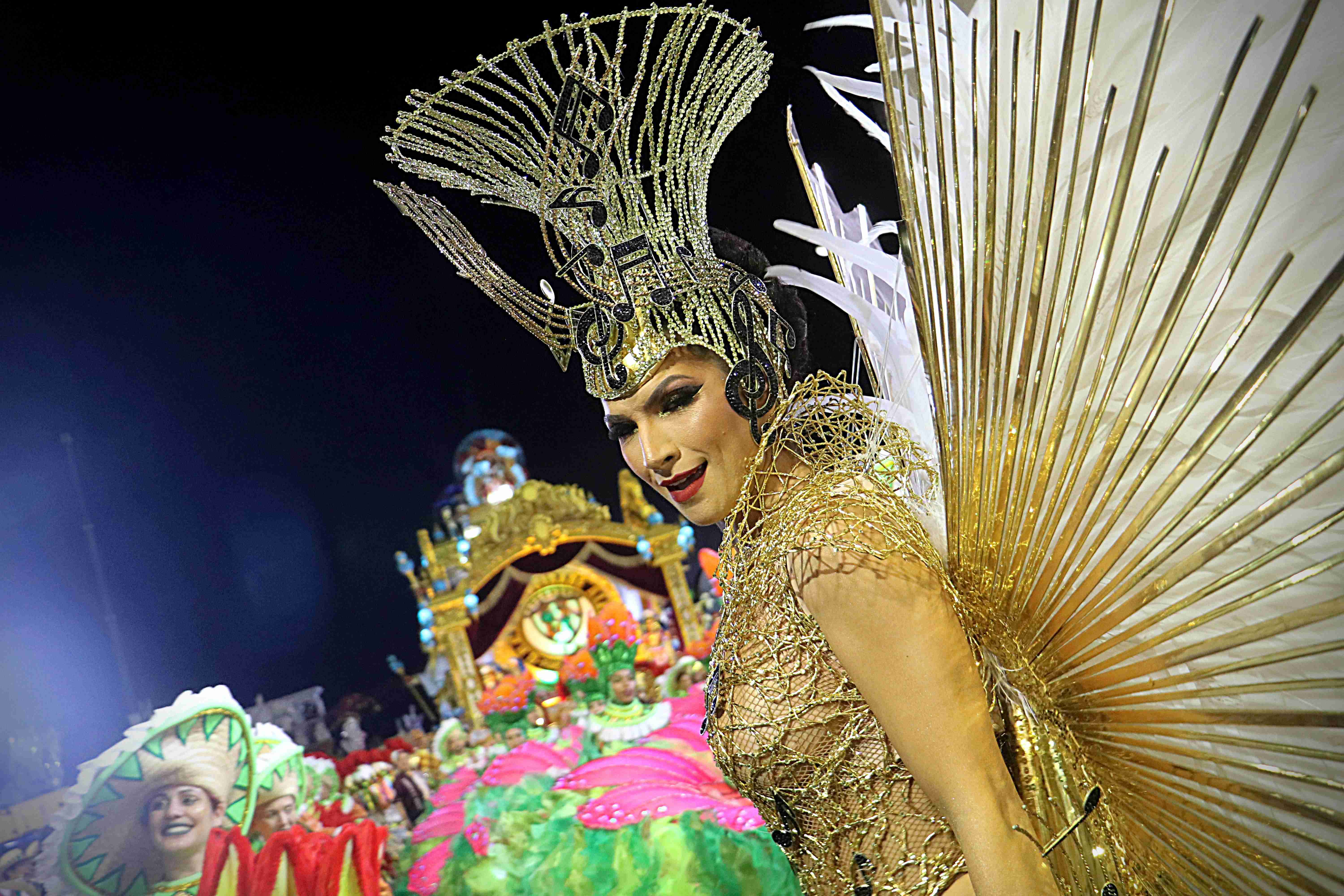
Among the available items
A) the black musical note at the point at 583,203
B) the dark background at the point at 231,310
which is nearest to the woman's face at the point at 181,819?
the dark background at the point at 231,310

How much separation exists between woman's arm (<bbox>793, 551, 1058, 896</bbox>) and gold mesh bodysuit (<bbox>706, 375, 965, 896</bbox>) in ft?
0.13

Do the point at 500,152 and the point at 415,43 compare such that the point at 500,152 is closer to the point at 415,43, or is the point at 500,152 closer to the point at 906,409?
the point at 906,409

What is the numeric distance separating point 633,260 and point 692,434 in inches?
10.5

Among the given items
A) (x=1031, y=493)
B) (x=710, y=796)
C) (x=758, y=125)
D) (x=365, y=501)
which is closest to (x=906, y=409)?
(x=1031, y=493)

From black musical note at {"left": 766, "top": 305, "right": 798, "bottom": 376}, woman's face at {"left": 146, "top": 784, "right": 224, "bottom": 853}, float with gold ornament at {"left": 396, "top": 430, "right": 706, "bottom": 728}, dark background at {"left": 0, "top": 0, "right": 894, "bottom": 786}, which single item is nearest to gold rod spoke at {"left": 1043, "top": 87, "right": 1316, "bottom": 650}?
black musical note at {"left": 766, "top": 305, "right": 798, "bottom": 376}

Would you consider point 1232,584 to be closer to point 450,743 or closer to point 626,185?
point 626,185

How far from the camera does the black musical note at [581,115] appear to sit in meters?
1.15

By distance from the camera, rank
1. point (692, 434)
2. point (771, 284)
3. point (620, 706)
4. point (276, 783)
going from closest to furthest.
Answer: point (692, 434) < point (771, 284) < point (276, 783) < point (620, 706)

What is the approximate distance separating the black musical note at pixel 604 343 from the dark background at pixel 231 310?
1.23 metres

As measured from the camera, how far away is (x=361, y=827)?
2.03m

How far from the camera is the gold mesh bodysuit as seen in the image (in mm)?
991

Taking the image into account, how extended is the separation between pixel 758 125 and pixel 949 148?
1.93 m

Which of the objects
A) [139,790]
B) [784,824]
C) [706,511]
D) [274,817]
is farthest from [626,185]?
[274,817]

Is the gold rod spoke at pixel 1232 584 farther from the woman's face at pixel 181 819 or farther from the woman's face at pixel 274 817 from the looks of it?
the woman's face at pixel 274 817
